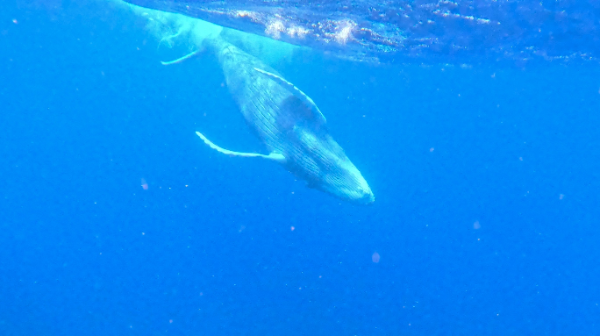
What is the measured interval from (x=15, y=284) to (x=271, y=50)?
29673 mm

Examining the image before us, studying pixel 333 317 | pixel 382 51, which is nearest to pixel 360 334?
pixel 333 317

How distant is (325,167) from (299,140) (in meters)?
0.62

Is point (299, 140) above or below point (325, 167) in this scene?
above

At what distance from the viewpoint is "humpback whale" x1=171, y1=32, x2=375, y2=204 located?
548 centimetres

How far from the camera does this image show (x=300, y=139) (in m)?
→ 5.66

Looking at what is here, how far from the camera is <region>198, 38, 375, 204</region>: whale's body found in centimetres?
548

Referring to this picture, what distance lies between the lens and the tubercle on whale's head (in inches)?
211

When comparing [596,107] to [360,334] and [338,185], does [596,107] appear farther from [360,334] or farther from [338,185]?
[338,185]

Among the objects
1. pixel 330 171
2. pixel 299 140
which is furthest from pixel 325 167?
pixel 299 140

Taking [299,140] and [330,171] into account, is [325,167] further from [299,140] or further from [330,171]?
[299,140]

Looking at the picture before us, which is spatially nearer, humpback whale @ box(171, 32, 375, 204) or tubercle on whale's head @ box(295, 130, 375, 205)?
tubercle on whale's head @ box(295, 130, 375, 205)

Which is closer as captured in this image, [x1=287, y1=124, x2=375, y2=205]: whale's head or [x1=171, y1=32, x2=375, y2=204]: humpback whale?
[x1=287, y1=124, x2=375, y2=205]: whale's head

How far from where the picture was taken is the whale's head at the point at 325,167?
211 inches

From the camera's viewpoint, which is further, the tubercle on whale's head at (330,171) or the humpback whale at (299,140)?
the humpback whale at (299,140)
